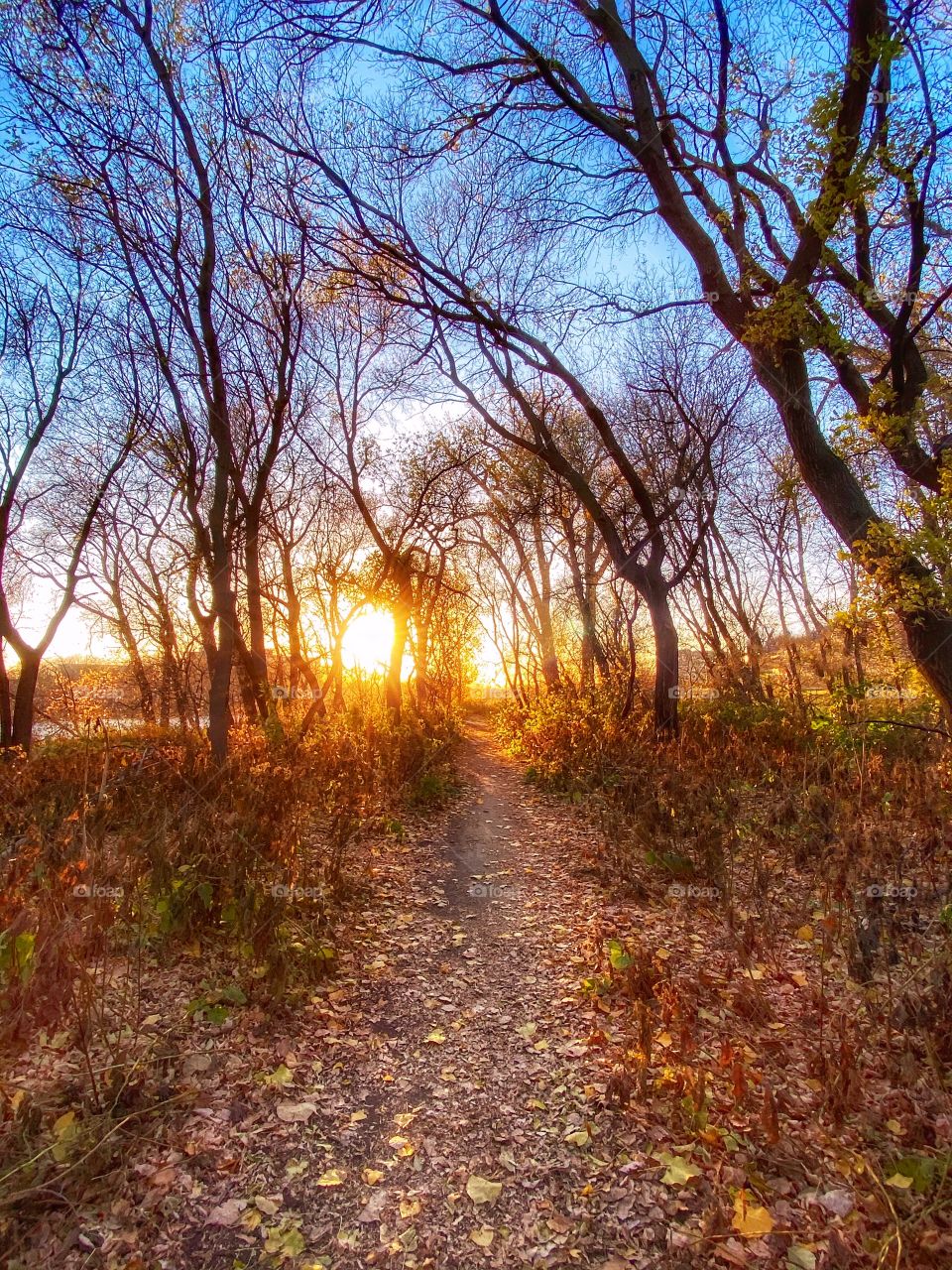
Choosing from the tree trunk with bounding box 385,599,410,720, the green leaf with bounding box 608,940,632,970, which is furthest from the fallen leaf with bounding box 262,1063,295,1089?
the tree trunk with bounding box 385,599,410,720

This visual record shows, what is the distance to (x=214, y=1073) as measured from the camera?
9.40 ft

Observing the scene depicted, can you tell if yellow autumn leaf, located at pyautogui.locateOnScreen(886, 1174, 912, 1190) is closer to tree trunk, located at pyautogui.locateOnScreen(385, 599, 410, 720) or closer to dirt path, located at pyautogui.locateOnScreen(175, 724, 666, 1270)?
dirt path, located at pyautogui.locateOnScreen(175, 724, 666, 1270)

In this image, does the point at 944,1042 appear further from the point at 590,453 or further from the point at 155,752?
the point at 590,453

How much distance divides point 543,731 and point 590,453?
6379 mm

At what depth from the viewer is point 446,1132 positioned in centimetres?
266

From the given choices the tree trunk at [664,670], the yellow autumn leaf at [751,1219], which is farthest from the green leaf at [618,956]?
the tree trunk at [664,670]

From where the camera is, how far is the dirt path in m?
2.15

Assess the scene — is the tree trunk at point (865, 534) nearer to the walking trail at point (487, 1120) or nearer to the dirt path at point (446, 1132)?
the walking trail at point (487, 1120)

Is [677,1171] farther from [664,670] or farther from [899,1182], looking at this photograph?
[664,670]

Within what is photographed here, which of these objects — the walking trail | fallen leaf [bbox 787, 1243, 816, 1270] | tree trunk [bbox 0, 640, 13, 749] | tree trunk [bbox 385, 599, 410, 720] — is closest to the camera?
fallen leaf [bbox 787, 1243, 816, 1270]

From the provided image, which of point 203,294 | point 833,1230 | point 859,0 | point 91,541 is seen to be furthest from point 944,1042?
point 91,541

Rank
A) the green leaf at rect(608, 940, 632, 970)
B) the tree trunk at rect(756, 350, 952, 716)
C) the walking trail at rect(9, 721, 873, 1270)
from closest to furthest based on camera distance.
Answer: the walking trail at rect(9, 721, 873, 1270) < the green leaf at rect(608, 940, 632, 970) < the tree trunk at rect(756, 350, 952, 716)

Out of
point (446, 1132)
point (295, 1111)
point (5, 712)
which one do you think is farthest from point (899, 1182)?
point (5, 712)

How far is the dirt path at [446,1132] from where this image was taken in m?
2.15
